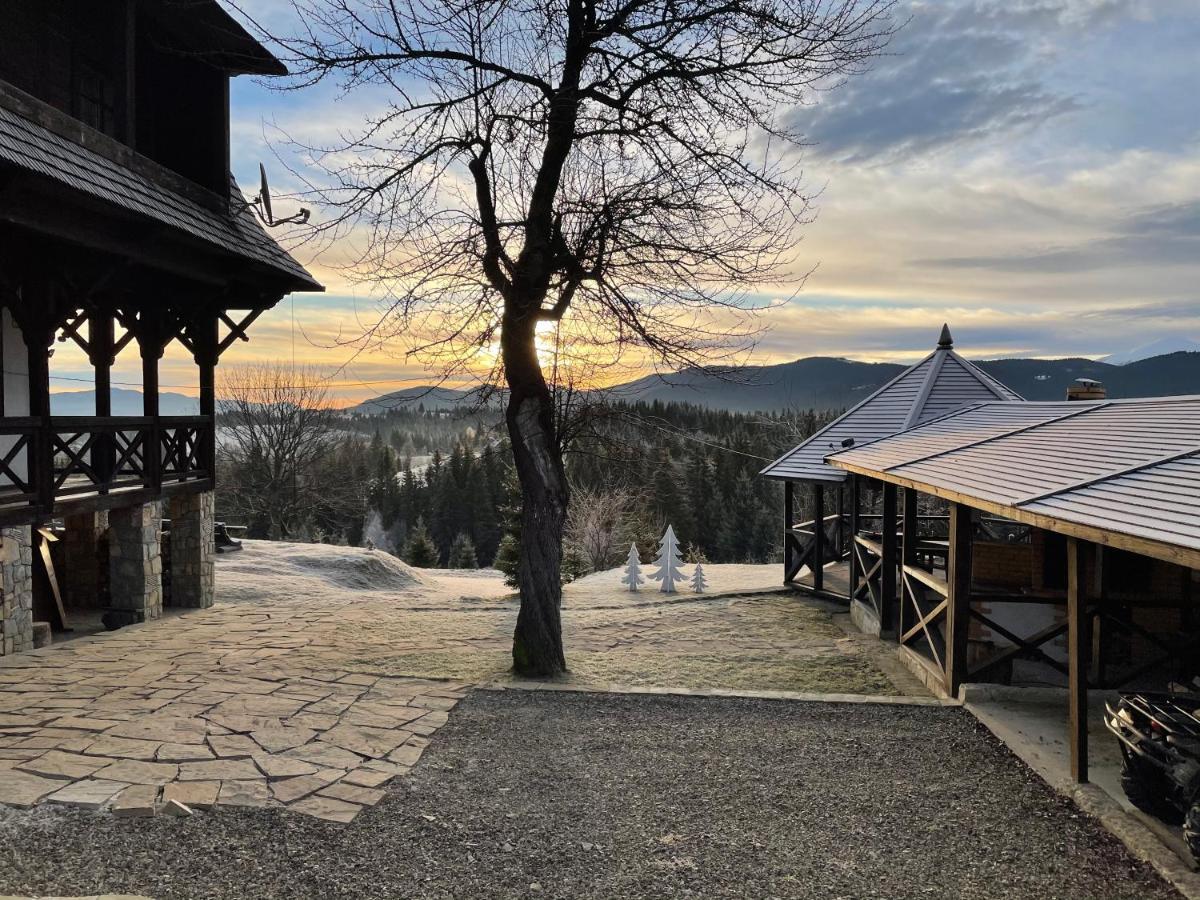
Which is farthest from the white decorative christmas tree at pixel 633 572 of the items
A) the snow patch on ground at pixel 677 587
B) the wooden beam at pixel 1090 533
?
the wooden beam at pixel 1090 533

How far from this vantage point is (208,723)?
21.0ft

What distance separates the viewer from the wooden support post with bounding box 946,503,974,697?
24.5 ft

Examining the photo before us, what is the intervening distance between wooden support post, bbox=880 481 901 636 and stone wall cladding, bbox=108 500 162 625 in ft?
32.1

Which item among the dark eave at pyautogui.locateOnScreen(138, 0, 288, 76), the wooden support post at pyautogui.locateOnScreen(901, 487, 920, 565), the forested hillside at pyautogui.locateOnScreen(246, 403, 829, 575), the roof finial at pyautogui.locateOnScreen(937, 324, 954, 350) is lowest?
the forested hillside at pyautogui.locateOnScreen(246, 403, 829, 575)

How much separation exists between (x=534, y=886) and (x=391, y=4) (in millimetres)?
8123

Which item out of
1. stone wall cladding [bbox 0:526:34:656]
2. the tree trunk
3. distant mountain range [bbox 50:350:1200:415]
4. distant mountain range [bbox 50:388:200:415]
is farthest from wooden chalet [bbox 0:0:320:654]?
the tree trunk

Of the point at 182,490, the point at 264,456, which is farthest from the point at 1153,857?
the point at 264,456

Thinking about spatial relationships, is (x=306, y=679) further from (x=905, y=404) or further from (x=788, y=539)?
(x=905, y=404)

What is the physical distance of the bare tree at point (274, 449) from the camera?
1551 inches

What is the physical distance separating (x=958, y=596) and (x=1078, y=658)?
2.00 meters

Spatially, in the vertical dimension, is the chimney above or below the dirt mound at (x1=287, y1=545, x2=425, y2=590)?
above

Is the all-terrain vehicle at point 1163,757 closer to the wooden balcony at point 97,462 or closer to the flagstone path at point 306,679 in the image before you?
the flagstone path at point 306,679

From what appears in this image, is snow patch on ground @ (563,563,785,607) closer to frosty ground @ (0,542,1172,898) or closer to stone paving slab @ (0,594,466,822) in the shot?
frosty ground @ (0,542,1172,898)

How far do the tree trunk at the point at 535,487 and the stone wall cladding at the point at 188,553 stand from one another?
6127mm
